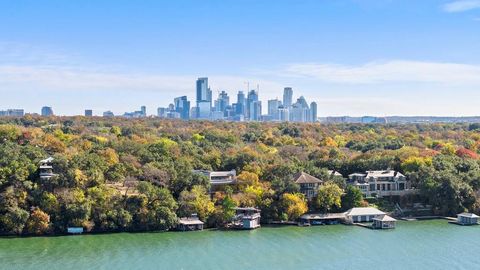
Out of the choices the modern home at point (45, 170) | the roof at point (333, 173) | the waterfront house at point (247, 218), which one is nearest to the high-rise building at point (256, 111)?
the roof at point (333, 173)

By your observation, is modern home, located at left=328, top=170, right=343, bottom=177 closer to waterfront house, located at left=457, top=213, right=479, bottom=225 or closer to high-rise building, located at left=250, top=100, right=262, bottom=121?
waterfront house, located at left=457, top=213, right=479, bottom=225

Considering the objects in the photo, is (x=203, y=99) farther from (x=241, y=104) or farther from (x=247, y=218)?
(x=247, y=218)

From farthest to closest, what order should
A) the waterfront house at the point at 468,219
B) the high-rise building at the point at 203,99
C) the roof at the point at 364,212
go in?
the high-rise building at the point at 203,99, the roof at the point at 364,212, the waterfront house at the point at 468,219

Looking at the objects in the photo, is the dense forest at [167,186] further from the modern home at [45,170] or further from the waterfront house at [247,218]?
the waterfront house at [247,218]

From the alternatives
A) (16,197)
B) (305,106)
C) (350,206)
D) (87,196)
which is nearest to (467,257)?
(350,206)

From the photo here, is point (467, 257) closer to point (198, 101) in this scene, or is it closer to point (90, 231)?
point (90, 231)

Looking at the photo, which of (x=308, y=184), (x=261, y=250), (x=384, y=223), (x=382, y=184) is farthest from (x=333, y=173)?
(x=261, y=250)
